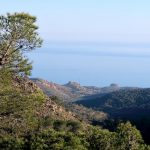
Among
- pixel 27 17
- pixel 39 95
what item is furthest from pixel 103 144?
pixel 27 17

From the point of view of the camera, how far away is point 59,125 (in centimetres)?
9556

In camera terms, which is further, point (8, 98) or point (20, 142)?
point (20, 142)

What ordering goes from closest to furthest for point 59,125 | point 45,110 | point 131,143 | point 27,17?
point 27,17 → point 131,143 → point 59,125 → point 45,110

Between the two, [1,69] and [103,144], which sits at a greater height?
[1,69]

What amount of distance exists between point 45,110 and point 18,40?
70.4 metres

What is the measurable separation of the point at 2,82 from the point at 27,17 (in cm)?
438

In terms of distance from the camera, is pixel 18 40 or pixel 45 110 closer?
pixel 18 40

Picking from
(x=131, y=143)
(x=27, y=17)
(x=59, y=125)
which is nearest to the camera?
(x=27, y=17)

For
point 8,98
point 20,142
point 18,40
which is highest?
point 18,40

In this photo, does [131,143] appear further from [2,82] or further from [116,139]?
[2,82]

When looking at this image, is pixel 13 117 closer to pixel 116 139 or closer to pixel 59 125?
pixel 116 139

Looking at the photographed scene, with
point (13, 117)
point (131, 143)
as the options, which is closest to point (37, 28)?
point (13, 117)

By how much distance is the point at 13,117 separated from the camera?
32375mm

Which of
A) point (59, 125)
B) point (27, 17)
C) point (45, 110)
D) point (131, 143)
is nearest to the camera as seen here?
point (27, 17)
